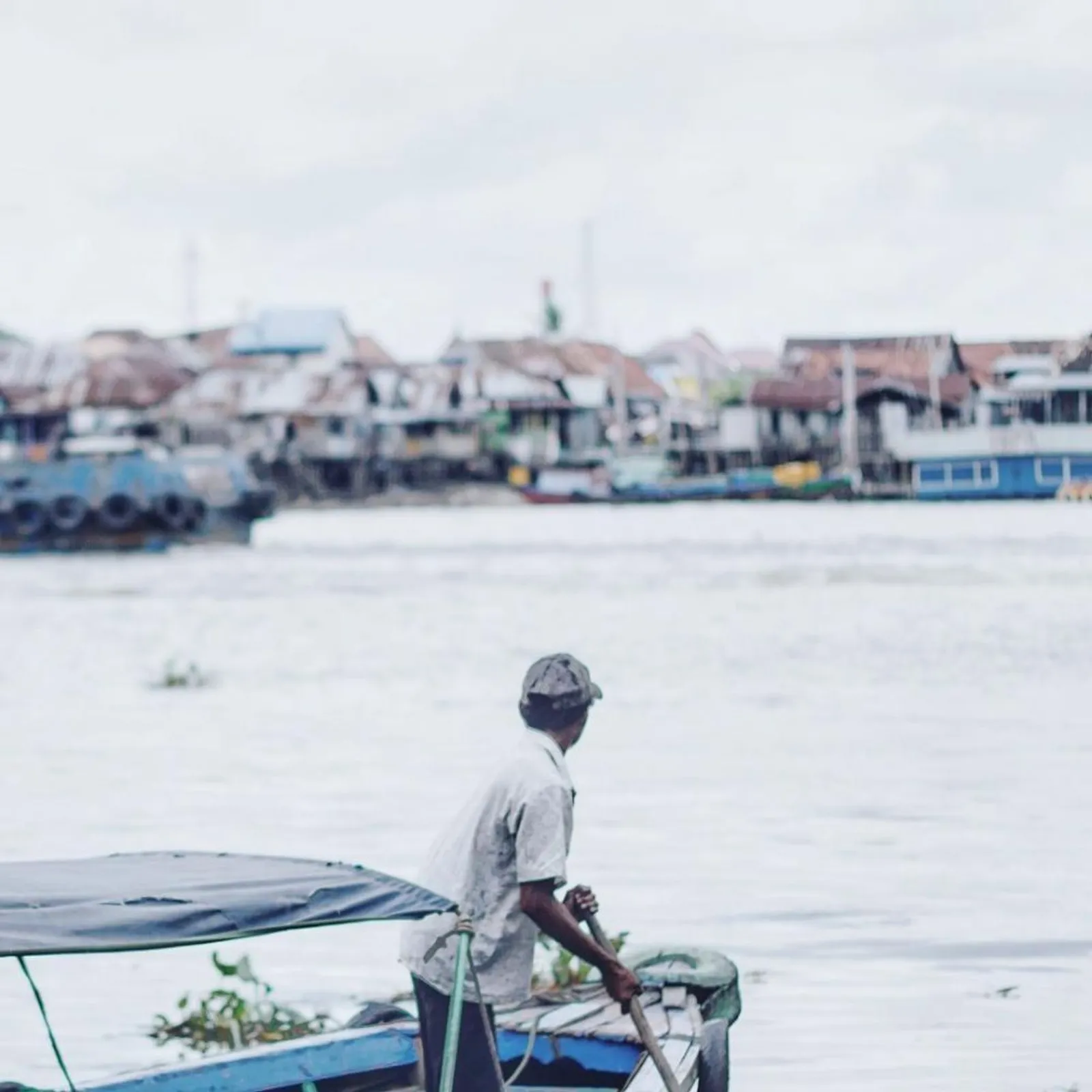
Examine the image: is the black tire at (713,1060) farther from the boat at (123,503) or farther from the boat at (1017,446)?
the boat at (1017,446)

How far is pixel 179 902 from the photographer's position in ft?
17.5

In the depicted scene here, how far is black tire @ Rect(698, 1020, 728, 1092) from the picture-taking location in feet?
21.8

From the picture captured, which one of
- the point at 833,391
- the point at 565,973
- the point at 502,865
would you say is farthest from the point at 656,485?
the point at 502,865

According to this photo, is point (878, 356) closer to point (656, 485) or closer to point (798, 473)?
point (798, 473)

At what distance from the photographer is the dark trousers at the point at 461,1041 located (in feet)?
19.2

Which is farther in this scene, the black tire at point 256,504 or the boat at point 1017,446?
the boat at point 1017,446

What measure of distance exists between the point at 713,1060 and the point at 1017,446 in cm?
9204

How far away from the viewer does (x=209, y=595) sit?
153 feet

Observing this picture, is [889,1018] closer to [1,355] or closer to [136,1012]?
[136,1012]

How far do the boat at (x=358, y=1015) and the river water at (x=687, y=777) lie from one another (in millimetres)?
1832

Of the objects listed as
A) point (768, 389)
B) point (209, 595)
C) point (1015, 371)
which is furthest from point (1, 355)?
point (209, 595)

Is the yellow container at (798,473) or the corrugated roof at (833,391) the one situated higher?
the corrugated roof at (833,391)

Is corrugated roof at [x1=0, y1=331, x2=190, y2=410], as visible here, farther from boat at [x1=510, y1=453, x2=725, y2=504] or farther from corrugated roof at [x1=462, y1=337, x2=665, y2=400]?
boat at [x1=510, y1=453, x2=725, y2=504]

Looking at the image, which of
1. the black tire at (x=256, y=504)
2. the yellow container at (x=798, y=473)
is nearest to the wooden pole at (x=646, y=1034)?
the black tire at (x=256, y=504)
